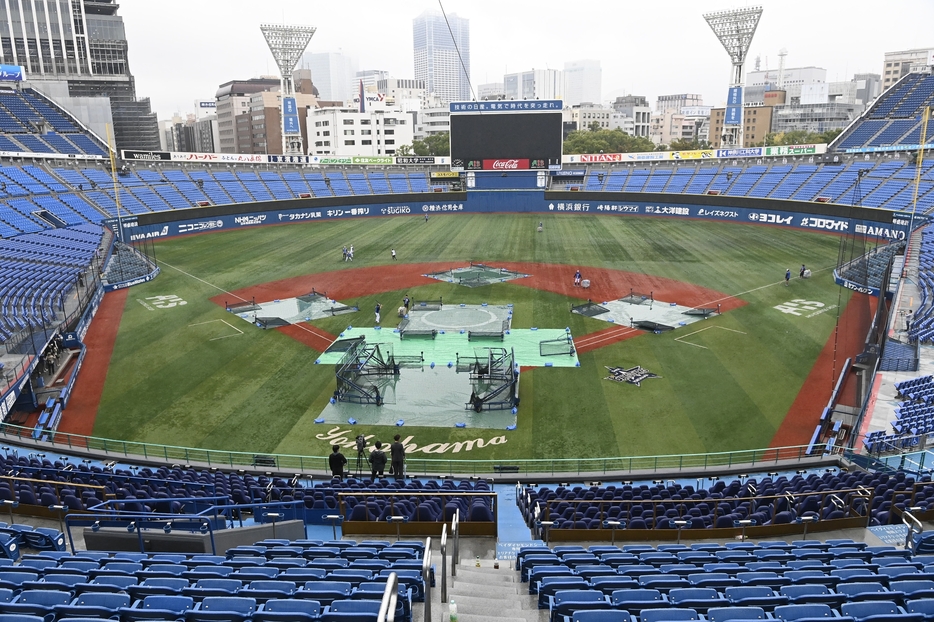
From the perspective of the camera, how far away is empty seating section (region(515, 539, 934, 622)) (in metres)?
7.18

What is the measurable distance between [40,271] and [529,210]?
5661 centimetres

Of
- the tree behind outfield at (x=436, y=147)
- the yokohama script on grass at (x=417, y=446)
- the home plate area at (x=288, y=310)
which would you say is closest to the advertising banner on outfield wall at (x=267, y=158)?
the tree behind outfield at (x=436, y=147)

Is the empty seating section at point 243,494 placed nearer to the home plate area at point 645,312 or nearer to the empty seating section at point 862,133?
the home plate area at point 645,312

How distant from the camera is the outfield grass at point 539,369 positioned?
21922mm

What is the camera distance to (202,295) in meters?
40.8

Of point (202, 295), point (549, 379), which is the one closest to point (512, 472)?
point (549, 379)

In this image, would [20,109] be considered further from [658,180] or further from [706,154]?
[706,154]

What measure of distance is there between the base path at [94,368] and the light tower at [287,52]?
58.0 meters

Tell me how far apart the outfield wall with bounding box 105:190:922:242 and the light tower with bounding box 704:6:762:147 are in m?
19.6

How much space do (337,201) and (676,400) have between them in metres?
62.2

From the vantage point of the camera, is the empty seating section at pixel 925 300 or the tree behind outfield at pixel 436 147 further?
the tree behind outfield at pixel 436 147

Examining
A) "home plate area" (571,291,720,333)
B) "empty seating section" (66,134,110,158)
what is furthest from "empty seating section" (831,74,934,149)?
"empty seating section" (66,134,110,158)

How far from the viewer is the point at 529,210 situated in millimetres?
82312

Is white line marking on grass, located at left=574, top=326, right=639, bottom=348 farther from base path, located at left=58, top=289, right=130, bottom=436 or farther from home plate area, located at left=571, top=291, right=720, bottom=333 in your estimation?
base path, located at left=58, top=289, right=130, bottom=436
